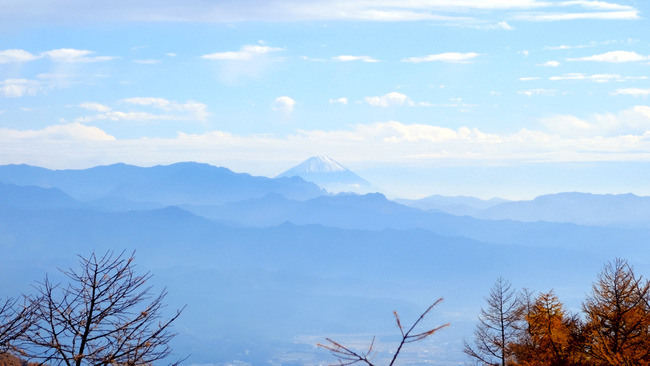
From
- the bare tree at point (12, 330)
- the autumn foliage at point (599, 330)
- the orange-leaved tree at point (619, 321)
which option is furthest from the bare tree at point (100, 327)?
the orange-leaved tree at point (619, 321)

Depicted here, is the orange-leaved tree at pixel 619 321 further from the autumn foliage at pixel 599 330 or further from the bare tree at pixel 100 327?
the bare tree at pixel 100 327

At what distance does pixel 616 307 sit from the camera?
17953 millimetres

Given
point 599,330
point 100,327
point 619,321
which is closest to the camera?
point 100,327

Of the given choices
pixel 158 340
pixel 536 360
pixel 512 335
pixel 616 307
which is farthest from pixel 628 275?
pixel 158 340

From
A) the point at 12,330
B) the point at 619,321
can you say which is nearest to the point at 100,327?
the point at 12,330

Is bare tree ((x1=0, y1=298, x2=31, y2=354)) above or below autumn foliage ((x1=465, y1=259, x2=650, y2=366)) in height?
below

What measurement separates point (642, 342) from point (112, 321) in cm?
1271

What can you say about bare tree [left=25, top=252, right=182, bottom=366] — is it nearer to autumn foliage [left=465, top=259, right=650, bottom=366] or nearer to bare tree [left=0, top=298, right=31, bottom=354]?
bare tree [left=0, top=298, right=31, bottom=354]

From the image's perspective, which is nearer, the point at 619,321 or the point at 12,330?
the point at 12,330

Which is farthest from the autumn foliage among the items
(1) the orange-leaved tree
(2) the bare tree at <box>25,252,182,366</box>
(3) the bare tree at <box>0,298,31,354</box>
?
(3) the bare tree at <box>0,298,31,354</box>

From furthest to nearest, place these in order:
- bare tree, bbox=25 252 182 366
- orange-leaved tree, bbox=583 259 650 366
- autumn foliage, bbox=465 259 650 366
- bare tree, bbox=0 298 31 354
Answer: autumn foliage, bbox=465 259 650 366 → orange-leaved tree, bbox=583 259 650 366 → bare tree, bbox=0 298 31 354 → bare tree, bbox=25 252 182 366

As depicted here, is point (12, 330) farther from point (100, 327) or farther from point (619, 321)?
point (619, 321)

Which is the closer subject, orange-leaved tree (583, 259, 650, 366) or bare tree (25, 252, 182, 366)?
bare tree (25, 252, 182, 366)

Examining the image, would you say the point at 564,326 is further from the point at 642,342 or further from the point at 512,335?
the point at 512,335
